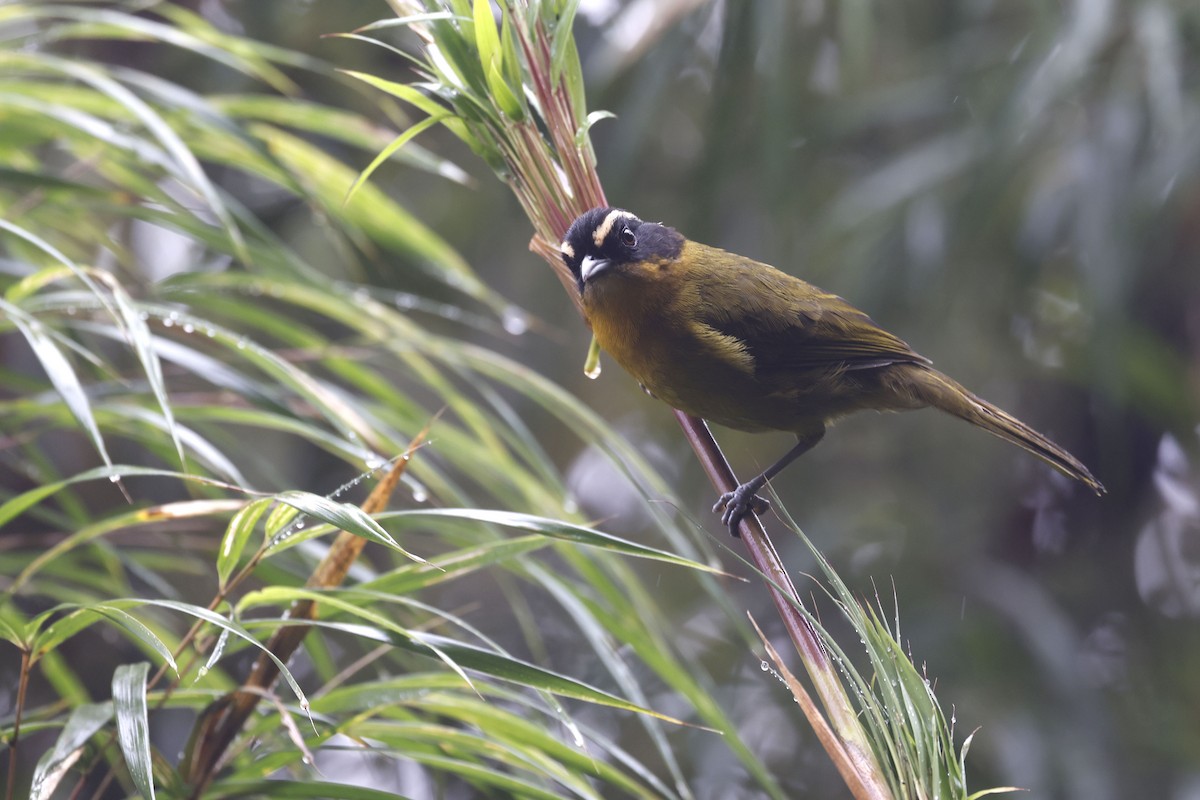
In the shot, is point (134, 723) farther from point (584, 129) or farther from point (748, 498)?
point (748, 498)

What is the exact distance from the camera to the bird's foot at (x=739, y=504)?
1.44 metres

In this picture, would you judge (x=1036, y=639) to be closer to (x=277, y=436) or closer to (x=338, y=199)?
(x=338, y=199)

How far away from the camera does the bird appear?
5.56 ft

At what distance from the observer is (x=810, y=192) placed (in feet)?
14.2

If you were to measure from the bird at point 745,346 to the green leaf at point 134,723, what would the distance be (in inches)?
30.3

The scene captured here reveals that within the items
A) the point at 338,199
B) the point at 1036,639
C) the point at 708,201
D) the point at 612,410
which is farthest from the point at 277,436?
the point at 1036,639

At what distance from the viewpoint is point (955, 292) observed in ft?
12.6

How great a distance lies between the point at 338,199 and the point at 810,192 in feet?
8.62

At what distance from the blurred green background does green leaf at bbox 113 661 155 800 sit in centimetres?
180

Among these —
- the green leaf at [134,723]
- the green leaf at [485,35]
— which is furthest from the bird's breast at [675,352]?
the green leaf at [134,723]

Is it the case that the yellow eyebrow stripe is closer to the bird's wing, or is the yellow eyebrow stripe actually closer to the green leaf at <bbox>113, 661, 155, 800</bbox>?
the bird's wing

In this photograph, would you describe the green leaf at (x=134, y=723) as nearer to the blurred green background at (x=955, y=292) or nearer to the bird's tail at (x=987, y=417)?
the bird's tail at (x=987, y=417)

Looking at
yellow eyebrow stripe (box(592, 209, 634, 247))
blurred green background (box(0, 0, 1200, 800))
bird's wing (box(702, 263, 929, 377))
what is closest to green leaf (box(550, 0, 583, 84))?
yellow eyebrow stripe (box(592, 209, 634, 247))

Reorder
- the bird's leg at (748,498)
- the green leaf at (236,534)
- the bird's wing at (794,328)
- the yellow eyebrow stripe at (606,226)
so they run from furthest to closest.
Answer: the bird's wing at (794,328)
the yellow eyebrow stripe at (606,226)
the bird's leg at (748,498)
the green leaf at (236,534)
